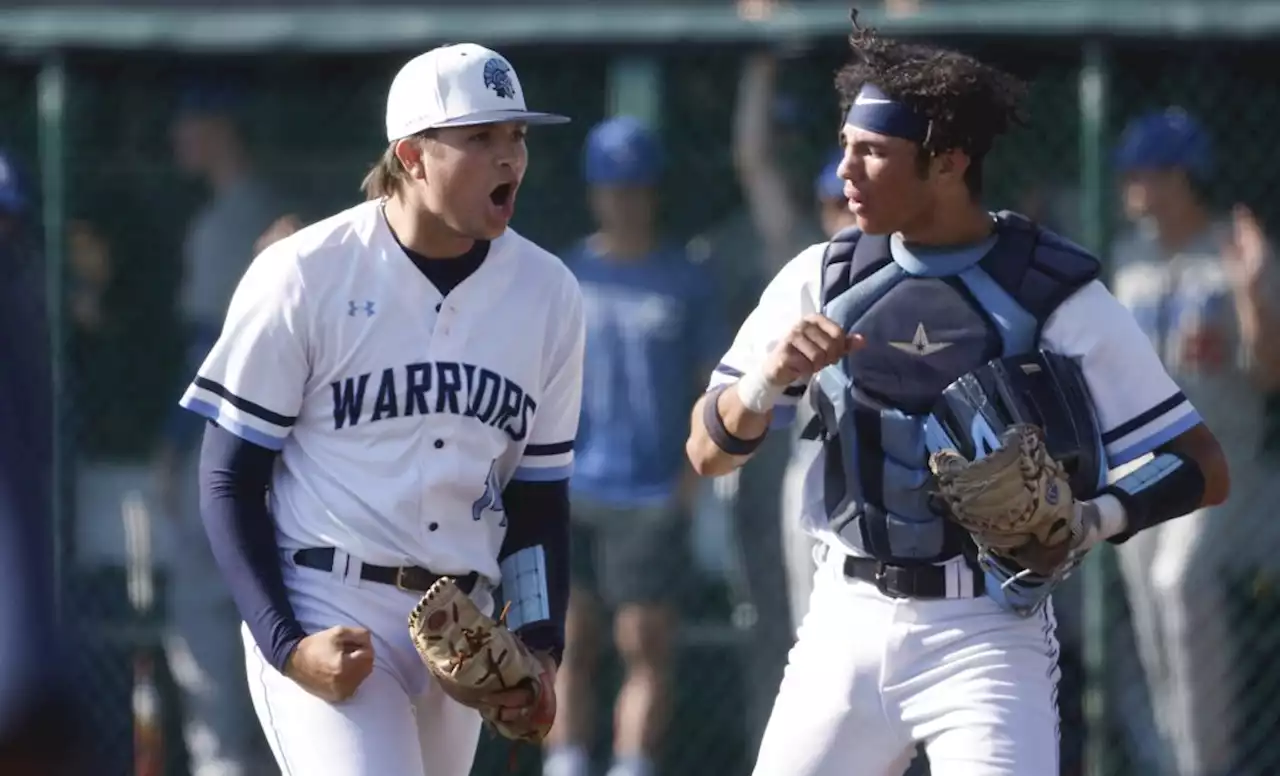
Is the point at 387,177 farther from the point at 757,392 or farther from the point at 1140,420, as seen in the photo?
the point at 1140,420

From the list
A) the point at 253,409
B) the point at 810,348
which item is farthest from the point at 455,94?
the point at 810,348

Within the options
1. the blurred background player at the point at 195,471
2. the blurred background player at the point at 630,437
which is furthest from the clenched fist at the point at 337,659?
the blurred background player at the point at 195,471

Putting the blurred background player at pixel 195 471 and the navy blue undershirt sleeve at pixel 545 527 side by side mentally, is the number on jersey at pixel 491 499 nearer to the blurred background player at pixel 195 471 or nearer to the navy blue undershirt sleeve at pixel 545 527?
the navy blue undershirt sleeve at pixel 545 527

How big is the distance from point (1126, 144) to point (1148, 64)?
0.26 meters

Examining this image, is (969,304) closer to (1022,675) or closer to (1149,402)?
(1149,402)

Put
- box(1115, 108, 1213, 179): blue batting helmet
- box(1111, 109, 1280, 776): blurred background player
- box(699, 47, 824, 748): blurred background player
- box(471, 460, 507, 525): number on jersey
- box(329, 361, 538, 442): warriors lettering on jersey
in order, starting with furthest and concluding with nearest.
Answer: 1. box(699, 47, 824, 748): blurred background player
2. box(1115, 108, 1213, 179): blue batting helmet
3. box(1111, 109, 1280, 776): blurred background player
4. box(471, 460, 507, 525): number on jersey
5. box(329, 361, 538, 442): warriors lettering on jersey

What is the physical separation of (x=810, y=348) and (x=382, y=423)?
0.80 metres

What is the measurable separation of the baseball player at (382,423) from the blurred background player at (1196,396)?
8.94 ft

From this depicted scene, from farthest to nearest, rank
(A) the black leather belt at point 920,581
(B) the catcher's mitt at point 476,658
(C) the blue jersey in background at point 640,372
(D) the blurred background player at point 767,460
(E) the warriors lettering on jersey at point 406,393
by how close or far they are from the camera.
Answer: (C) the blue jersey in background at point 640,372 < (D) the blurred background player at point 767,460 < (A) the black leather belt at point 920,581 < (E) the warriors lettering on jersey at point 406,393 < (B) the catcher's mitt at point 476,658

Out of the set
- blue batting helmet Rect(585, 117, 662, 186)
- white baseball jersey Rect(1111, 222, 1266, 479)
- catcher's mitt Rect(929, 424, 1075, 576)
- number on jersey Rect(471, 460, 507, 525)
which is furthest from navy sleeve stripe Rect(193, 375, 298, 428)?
white baseball jersey Rect(1111, 222, 1266, 479)

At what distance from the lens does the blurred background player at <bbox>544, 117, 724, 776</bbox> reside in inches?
268

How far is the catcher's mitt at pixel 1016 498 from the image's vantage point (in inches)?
160

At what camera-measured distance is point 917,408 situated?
444 centimetres

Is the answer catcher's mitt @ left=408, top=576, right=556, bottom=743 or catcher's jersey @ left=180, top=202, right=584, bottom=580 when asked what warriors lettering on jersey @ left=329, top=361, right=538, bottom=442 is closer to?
catcher's jersey @ left=180, top=202, right=584, bottom=580
